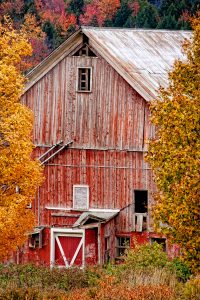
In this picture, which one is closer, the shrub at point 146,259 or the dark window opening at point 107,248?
the shrub at point 146,259

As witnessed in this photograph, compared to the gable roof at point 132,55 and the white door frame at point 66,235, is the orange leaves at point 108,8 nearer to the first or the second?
the gable roof at point 132,55

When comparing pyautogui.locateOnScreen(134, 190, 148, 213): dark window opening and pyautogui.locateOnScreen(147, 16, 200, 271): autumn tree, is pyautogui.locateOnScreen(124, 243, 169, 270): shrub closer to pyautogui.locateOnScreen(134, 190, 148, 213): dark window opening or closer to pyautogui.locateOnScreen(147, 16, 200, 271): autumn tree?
pyautogui.locateOnScreen(147, 16, 200, 271): autumn tree

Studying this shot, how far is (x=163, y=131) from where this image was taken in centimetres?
3042

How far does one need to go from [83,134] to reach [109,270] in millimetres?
12676

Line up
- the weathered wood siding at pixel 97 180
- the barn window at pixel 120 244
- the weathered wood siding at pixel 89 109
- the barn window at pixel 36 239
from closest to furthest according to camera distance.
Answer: the weathered wood siding at pixel 89 109, the weathered wood siding at pixel 97 180, the barn window at pixel 120 244, the barn window at pixel 36 239

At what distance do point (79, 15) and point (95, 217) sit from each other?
106 m

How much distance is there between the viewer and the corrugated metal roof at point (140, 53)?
45562 mm

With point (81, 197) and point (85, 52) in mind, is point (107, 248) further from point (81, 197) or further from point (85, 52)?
point (85, 52)

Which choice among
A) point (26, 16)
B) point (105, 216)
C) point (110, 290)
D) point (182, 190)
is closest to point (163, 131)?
point (182, 190)

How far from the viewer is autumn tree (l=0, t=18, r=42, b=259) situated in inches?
1390

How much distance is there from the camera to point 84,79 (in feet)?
154

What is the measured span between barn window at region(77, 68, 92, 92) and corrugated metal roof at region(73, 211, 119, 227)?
532 centimetres

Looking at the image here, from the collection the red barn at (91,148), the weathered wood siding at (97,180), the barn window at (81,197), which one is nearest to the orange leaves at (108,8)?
the red barn at (91,148)

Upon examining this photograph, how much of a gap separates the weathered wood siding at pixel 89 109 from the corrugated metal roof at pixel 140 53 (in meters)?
A: 0.54
